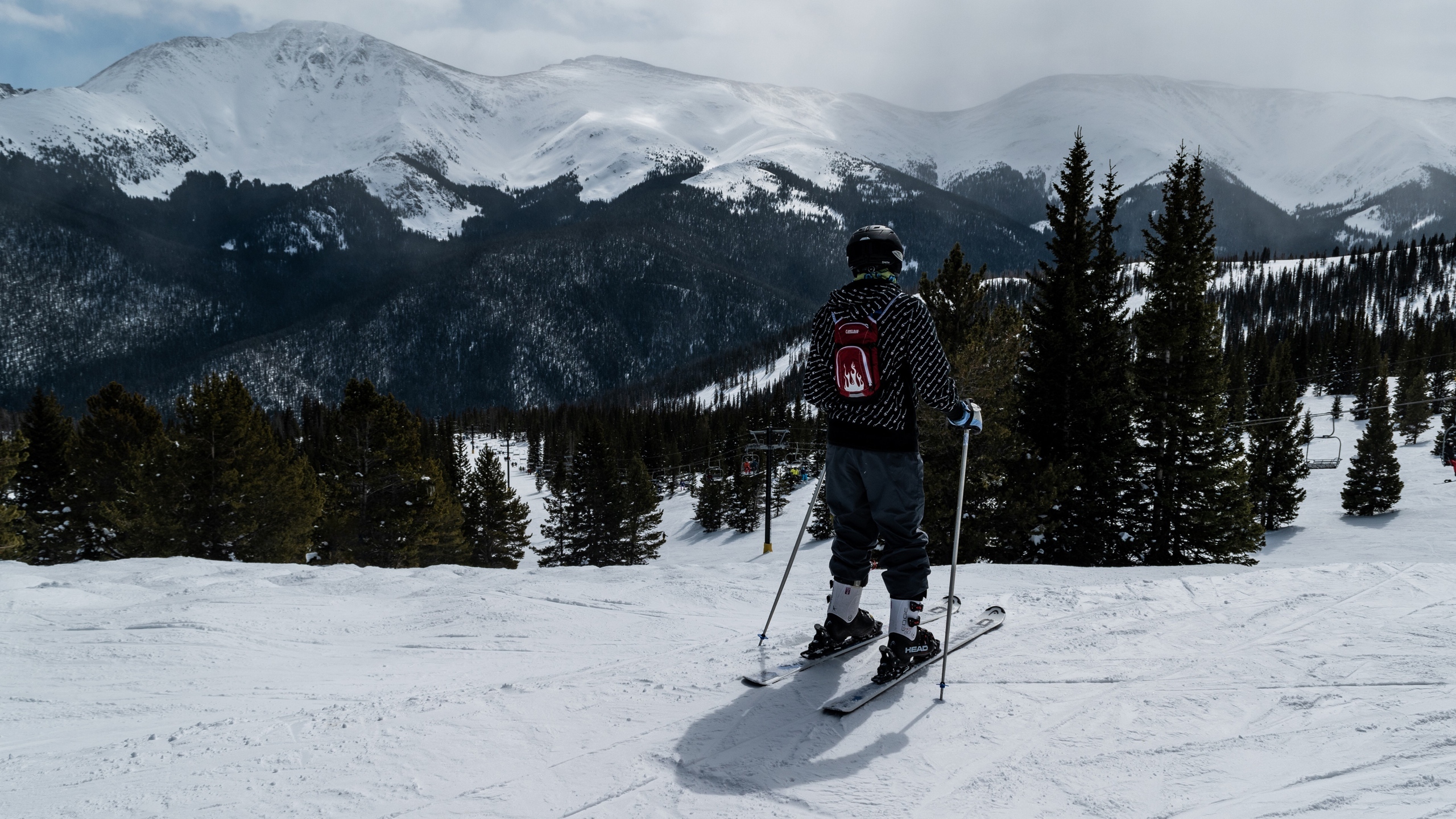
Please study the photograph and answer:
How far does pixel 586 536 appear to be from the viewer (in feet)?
133

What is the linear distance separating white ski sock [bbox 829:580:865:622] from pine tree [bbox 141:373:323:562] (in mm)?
23124

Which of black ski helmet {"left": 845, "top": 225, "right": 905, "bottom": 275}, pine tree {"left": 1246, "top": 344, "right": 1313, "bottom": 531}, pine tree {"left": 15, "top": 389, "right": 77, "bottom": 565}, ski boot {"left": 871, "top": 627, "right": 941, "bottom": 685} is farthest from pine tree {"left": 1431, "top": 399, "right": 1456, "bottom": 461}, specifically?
pine tree {"left": 15, "top": 389, "right": 77, "bottom": 565}

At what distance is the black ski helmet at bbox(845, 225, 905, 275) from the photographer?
13.4 feet

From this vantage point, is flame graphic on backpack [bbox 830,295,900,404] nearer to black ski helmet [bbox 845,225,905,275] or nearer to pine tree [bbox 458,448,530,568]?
black ski helmet [bbox 845,225,905,275]

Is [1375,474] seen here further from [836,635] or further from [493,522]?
[836,635]

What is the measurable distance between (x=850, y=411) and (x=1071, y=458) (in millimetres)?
16883

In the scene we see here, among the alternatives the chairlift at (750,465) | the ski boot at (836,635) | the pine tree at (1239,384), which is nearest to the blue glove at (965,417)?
the ski boot at (836,635)

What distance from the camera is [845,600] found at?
4.38 meters

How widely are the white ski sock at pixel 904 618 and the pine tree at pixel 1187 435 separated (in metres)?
17.5

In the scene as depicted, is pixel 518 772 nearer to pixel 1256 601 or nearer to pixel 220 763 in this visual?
pixel 220 763

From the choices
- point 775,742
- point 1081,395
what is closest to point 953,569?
point 775,742

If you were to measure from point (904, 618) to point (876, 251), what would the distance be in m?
2.07

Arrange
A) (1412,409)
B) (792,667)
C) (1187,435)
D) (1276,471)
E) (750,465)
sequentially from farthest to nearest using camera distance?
1. (1412,409)
2. (750,465)
3. (1276,471)
4. (1187,435)
5. (792,667)

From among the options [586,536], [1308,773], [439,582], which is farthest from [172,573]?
[586,536]
